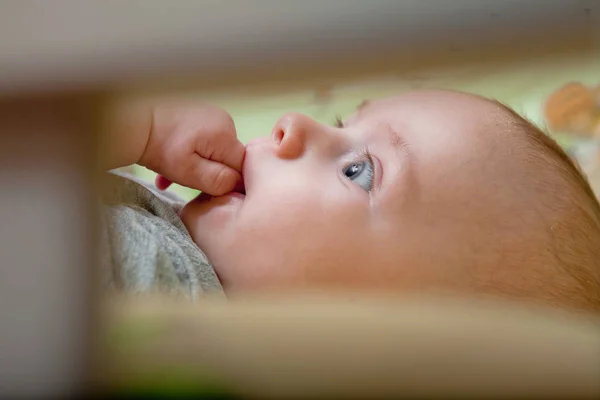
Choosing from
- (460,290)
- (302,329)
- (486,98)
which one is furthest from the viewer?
(486,98)

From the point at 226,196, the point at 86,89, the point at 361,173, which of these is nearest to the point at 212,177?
the point at 226,196

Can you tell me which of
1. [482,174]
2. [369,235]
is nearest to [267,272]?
[369,235]

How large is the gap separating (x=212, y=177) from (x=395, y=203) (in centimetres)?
18

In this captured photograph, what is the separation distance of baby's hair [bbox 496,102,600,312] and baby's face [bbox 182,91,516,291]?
0.16 feet

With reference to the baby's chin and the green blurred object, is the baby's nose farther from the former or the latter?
the green blurred object

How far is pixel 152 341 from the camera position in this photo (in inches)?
12.1

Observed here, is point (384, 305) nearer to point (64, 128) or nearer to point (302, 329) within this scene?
point (302, 329)

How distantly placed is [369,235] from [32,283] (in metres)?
0.28

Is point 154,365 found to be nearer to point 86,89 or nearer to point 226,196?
point 86,89

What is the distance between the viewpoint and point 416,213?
53cm

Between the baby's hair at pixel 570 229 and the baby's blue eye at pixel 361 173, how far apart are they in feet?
0.47

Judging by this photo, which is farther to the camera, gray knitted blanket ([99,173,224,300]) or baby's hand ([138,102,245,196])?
baby's hand ([138,102,245,196])

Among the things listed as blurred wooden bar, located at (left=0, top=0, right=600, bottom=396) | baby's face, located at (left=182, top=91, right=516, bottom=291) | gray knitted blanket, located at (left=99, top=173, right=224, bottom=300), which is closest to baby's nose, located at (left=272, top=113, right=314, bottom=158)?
baby's face, located at (left=182, top=91, right=516, bottom=291)

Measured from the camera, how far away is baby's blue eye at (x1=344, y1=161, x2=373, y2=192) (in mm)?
576
